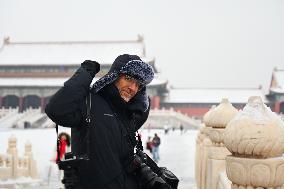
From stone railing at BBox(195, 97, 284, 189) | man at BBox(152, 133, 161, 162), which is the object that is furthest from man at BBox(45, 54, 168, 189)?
man at BBox(152, 133, 161, 162)

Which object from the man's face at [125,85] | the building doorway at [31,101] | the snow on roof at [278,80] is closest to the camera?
the man's face at [125,85]

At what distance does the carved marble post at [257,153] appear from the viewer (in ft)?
6.70

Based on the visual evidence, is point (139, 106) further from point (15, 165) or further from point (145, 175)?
point (15, 165)

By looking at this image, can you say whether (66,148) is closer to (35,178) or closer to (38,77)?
(35,178)

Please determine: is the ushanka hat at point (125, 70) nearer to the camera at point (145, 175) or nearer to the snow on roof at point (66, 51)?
the camera at point (145, 175)

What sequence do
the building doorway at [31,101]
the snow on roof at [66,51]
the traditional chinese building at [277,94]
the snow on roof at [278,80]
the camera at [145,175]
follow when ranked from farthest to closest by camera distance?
the snow on roof at [66,51], the building doorway at [31,101], the snow on roof at [278,80], the traditional chinese building at [277,94], the camera at [145,175]

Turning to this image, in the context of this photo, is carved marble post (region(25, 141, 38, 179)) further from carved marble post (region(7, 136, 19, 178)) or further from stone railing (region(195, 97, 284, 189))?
stone railing (region(195, 97, 284, 189))

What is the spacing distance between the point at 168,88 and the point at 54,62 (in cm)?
1204

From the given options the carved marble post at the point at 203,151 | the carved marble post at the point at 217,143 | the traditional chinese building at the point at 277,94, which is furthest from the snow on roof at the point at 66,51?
the carved marble post at the point at 217,143

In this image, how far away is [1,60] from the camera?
1825 inches

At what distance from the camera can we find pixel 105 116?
201cm

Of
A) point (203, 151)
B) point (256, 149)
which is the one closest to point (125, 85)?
point (256, 149)

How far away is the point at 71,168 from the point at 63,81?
4178 cm

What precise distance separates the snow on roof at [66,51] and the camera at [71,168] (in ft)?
145
